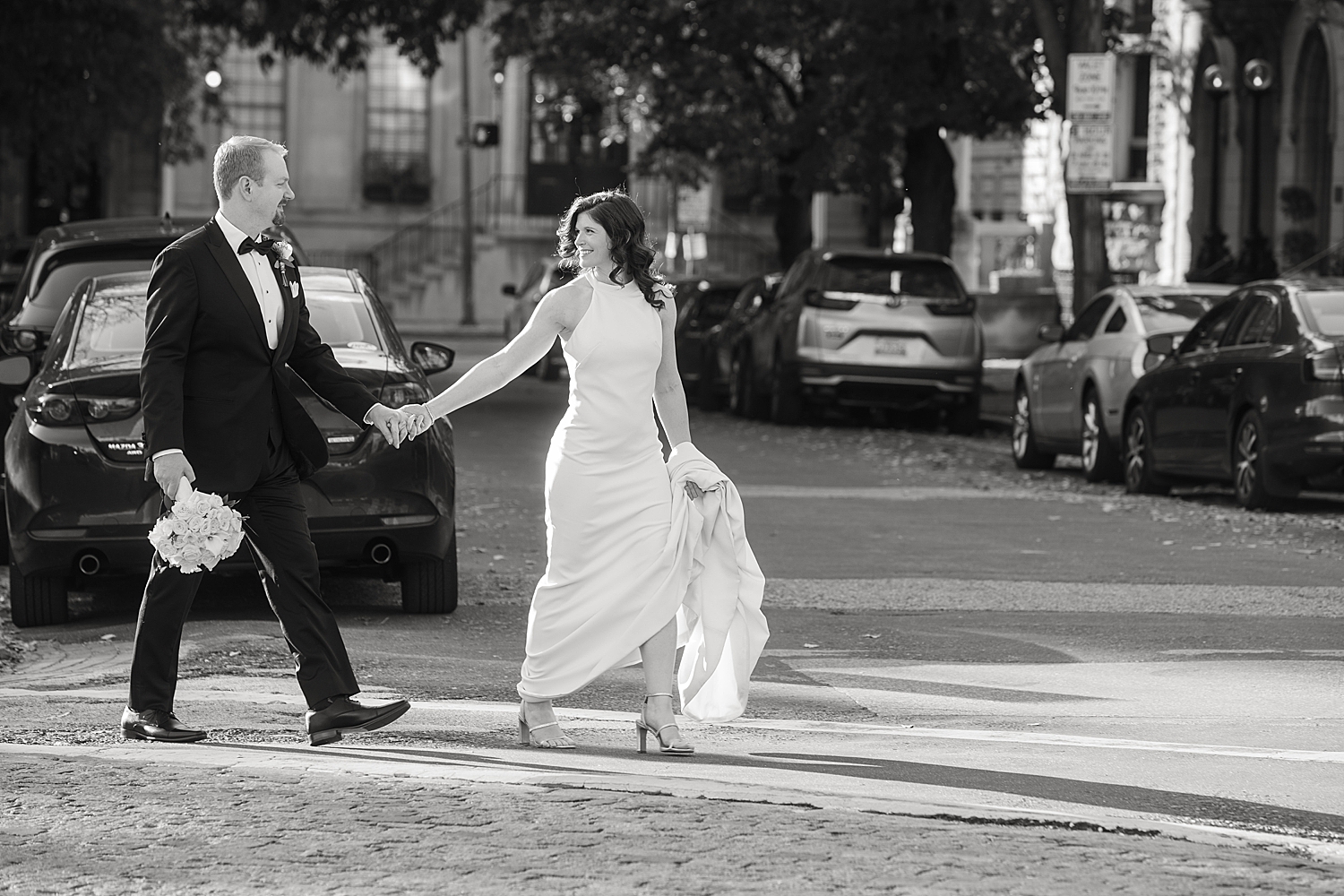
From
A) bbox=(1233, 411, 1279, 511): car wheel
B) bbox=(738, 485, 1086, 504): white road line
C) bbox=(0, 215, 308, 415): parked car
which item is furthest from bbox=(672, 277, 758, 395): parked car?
bbox=(0, 215, 308, 415): parked car

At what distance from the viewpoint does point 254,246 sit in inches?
268

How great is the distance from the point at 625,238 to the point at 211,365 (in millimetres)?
1272

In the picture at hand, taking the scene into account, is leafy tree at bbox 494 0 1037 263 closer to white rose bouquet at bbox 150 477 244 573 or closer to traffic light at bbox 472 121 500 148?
traffic light at bbox 472 121 500 148

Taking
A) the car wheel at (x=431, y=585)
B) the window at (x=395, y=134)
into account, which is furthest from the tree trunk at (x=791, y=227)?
the car wheel at (x=431, y=585)

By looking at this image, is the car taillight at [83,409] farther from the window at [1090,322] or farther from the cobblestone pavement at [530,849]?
the window at [1090,322]

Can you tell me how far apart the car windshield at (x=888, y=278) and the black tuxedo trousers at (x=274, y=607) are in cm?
1552

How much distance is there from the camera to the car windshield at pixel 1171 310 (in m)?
17.5

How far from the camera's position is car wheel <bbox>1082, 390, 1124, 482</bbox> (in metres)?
17.1

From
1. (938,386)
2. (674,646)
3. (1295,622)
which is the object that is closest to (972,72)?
(938,386)

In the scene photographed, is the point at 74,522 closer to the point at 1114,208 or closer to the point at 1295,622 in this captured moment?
the point at 1295,622

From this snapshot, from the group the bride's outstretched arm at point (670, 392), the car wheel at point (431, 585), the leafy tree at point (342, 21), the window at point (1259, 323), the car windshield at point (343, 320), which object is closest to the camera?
the bride's outstretched arm at point (670, 392)

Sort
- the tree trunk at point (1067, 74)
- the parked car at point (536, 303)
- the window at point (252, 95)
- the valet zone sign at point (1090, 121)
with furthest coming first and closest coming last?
the window at point (252, 95) < the parked car at point (536, 303) < the tree trunk at point (1067, 74) < the valet zone sign at point (1090, 121)

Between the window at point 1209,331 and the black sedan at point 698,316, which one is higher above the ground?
the window at point 1209,331

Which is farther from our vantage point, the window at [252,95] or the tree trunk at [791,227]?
the window at [252,95]
